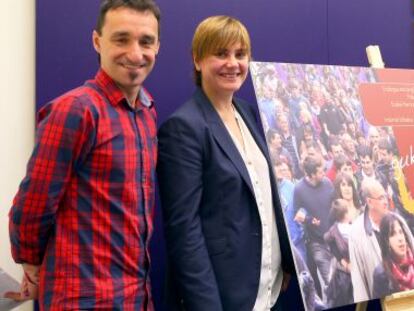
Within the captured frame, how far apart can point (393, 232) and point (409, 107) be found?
0.50 m

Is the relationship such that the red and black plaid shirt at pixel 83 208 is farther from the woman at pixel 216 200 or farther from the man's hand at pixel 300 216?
the man's hand at pixel 300 216

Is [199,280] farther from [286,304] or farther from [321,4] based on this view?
[321,4]

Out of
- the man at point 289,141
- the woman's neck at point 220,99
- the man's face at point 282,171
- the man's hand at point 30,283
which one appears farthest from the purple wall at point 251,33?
the man's hand at point 30,283

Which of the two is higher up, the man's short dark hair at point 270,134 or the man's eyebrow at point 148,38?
the man's eyebrow at point 148,38

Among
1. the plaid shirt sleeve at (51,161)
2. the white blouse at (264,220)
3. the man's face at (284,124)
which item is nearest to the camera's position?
the plaid shirt sleeve at (51,161)

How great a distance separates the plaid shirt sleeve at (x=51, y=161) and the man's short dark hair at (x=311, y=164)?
0.74 meters

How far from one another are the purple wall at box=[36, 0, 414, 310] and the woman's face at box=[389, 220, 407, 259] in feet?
1.87

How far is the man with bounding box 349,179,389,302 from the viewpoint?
1485mm

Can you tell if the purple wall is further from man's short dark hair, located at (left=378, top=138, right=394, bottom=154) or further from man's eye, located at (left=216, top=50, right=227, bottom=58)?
man's short dark hair, located at (left=378, top=138, right=394, bottom=154)

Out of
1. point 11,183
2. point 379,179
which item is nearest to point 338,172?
point 379,179

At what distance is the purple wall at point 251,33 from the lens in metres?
1.62

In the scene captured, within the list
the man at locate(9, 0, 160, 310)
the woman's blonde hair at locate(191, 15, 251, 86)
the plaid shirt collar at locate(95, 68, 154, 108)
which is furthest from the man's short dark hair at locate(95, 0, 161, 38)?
the woman's blonde hair at locate(191, 15, 251, 86)

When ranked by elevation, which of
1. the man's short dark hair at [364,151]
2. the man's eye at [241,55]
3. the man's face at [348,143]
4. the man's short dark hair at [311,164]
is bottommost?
the man's short dark hair at [311,164]

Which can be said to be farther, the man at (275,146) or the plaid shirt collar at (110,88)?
the man at (275,146)
